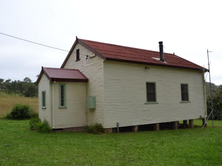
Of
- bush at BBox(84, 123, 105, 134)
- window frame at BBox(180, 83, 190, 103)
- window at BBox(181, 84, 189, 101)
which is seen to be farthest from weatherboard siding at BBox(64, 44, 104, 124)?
window at BBox(181, 84, 189, 101)

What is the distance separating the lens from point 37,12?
12.0 m

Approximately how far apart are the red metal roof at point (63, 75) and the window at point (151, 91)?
3.87 m

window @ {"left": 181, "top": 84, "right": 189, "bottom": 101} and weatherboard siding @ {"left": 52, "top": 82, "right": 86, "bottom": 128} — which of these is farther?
window @ {"left": 181, "top": 84, "right": 189, "bottom": 101}

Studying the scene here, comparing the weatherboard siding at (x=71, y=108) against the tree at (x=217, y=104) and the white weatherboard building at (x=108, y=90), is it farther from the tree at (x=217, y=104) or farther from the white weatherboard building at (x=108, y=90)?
the tree at (x=217, y=104)

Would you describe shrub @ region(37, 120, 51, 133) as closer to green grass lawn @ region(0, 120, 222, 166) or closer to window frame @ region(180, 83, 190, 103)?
green grass lawn @ region(0, 120, 222, 166)

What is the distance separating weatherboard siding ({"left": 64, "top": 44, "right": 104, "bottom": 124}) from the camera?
41.5 ft

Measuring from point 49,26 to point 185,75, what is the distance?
9868 mm

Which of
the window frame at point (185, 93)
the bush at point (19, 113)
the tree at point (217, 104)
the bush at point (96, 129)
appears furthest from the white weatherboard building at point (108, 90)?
the tree at point (217, 104)

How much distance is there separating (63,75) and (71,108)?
6.35 feet

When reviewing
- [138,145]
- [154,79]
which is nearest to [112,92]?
[154,79]

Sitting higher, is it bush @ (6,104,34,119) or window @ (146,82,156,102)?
window @ (146,82,156,102)

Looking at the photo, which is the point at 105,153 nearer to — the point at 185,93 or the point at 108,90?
the point at 108,90

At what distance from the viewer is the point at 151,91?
14.6m

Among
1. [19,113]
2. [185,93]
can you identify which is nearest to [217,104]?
[185,93]
